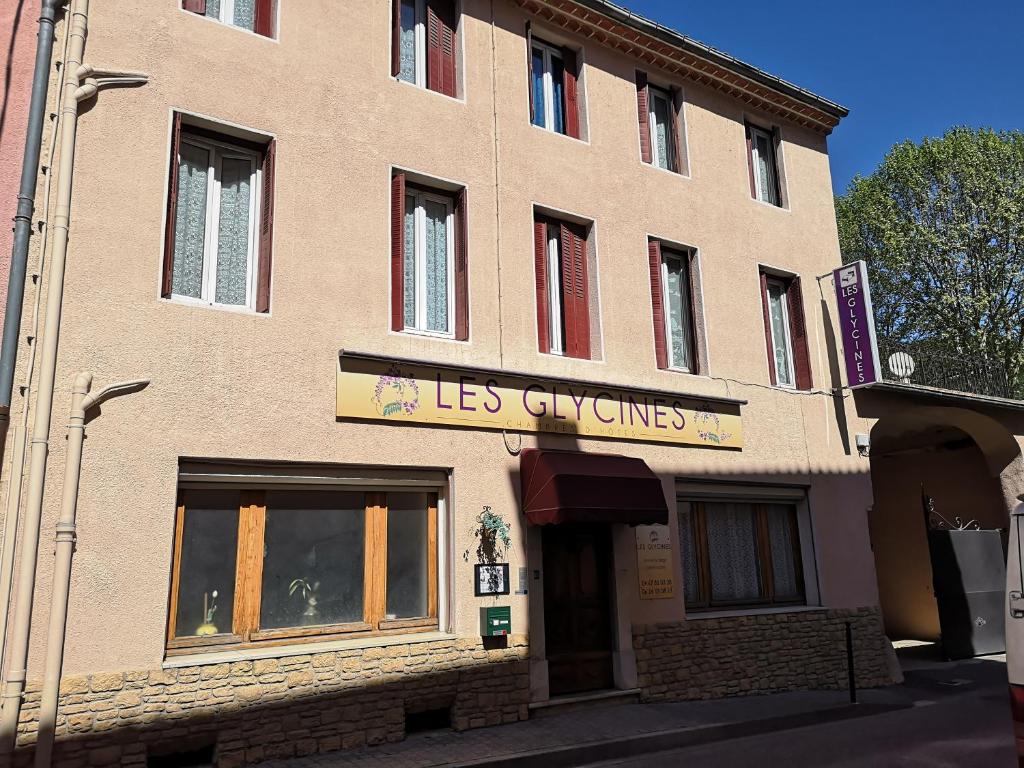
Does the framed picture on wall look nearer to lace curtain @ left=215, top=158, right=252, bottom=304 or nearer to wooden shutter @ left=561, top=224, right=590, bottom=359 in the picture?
wooden shutter @ left=561, top=224, right=590, bottom=359

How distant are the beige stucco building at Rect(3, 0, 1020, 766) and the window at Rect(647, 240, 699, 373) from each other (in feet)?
0.18

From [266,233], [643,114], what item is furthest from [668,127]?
[266,233]

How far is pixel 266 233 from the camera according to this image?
27.5 ft

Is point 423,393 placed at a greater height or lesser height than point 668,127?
lesser

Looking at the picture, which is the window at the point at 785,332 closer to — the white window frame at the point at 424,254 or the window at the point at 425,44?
the white window frame at the point at 424,254

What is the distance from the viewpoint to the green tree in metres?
22.4

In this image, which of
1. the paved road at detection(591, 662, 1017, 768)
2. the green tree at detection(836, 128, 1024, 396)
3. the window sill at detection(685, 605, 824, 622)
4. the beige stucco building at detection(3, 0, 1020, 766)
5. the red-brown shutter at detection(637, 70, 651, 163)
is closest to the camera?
the beige stucco building at detection(3, 0, 1020, 766)

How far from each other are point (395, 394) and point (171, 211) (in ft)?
9.44

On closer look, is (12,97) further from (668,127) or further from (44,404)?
(668,127)

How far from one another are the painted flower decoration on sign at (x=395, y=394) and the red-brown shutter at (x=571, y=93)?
473 centimetres

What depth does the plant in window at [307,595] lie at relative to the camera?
7953 mm

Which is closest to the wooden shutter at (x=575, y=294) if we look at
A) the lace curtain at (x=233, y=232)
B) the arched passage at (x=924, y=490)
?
the lace curtain at (x=233, y=232)

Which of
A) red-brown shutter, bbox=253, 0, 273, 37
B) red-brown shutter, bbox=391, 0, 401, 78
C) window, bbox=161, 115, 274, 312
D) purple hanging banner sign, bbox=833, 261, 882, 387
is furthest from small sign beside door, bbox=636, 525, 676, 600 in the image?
red-brown shutter, bbox=253, 0, 273, 37

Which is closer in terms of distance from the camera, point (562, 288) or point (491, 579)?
point (491, 579)
